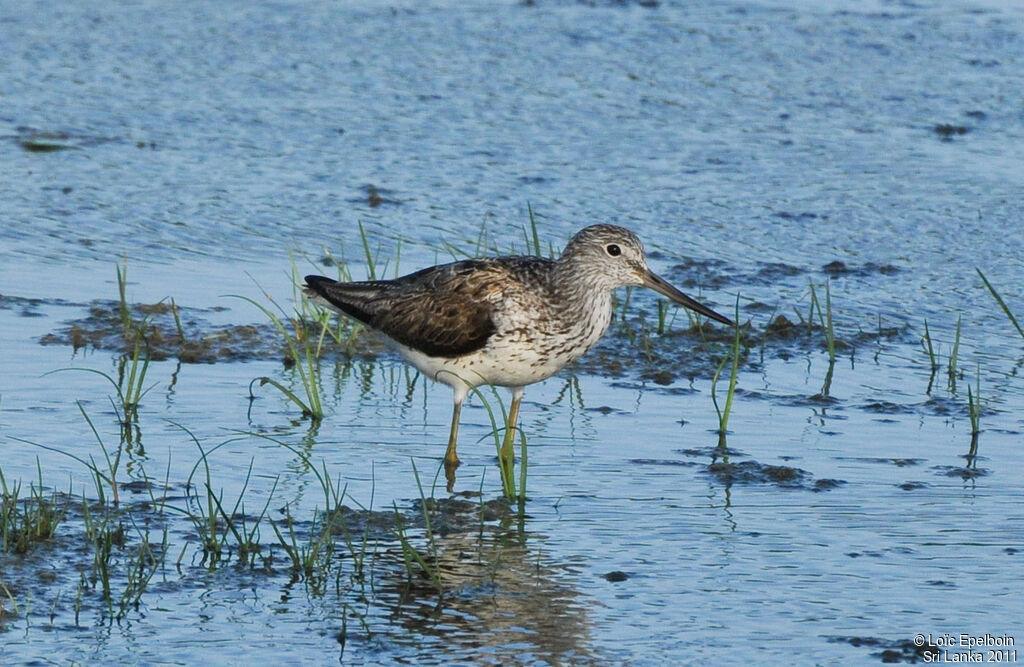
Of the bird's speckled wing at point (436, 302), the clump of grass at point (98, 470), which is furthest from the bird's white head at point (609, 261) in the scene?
the clump of grass at point (98, 470)

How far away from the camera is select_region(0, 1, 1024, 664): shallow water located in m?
6.11

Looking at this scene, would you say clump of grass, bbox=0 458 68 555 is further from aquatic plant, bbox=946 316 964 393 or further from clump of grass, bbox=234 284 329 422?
aquatic plant, bbox=946 316 964 393

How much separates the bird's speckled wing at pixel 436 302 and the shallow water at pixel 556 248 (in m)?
0.46

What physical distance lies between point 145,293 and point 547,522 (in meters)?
3.84

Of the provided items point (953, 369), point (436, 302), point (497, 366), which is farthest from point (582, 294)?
point (953, 369)

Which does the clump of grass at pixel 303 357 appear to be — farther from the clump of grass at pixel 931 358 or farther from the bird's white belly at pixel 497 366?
the clump of grass at pixel 931 358

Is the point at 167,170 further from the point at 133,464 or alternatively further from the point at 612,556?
the point at 612,556

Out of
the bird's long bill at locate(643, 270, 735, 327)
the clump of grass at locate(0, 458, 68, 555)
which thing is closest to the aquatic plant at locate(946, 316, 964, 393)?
the bird's long bill at locate(643, 270, 735, 327)

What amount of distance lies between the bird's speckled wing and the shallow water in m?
0.46

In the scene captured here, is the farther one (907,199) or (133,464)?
(907,199)

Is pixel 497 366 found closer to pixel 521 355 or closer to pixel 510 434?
pixel 521 355

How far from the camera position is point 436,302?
26.8 ft

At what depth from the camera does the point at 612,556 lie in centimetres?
670

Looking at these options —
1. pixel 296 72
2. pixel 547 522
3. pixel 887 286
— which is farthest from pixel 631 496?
pixel 296 72
